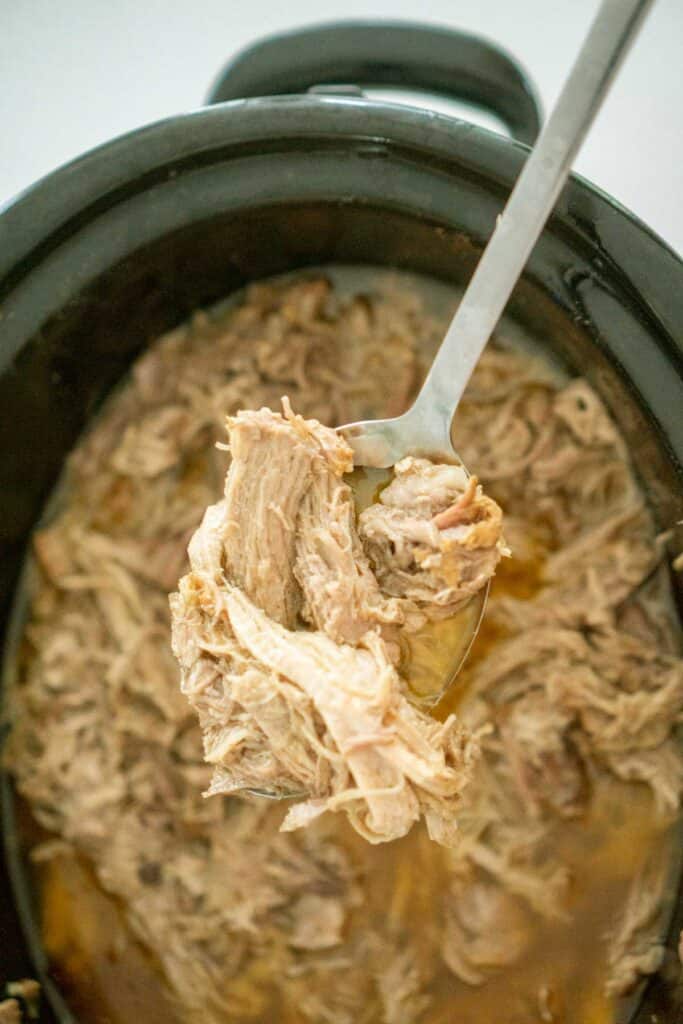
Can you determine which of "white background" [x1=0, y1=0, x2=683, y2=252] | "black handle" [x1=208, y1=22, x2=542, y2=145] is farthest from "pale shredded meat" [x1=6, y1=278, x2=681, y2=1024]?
"white background" [x1=0, y1=0, x2=683, y2=252]

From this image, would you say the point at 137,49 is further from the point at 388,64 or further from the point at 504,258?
the point at 504,258

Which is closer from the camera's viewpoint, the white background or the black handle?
the black handle

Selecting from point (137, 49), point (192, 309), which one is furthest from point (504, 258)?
point (137, 49)

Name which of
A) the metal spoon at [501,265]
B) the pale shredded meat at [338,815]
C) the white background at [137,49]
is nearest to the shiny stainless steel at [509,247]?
the metal spoon at [501,265]

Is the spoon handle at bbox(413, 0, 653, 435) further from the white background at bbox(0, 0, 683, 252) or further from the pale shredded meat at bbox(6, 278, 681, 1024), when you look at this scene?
the white background at bbox(0, 0, 683, 252)

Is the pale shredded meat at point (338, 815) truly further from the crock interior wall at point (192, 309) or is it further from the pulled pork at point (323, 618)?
the pulled pork at point (323, 618)

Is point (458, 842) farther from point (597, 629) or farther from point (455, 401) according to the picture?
point (455, 401)

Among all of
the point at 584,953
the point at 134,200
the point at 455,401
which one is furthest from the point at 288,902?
the point at 134,200
